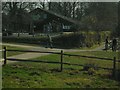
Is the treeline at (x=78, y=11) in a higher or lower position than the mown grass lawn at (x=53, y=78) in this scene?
higher

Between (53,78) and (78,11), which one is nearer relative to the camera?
(53,78)

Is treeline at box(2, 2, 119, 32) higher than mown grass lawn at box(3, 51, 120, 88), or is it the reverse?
treeline at box(2, 2, 119, 32)

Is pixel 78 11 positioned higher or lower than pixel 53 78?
higher

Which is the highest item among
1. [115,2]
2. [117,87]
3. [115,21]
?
[115,2]

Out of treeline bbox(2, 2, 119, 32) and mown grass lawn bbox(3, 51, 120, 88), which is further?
treeline bbox(2, 2, 119, 32)

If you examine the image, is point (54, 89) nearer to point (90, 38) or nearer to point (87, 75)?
point (87, 75)

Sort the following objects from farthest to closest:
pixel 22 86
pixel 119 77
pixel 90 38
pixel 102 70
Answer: pixel 90 38 < pixel 102 70 < pixel 119 77 < pixel 22 86

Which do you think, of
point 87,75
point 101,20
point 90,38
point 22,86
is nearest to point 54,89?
point 22,86

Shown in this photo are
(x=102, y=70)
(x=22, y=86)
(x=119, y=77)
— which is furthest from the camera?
(x=102, y=70)

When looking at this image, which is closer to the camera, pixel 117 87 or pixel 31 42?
pixel 117 87

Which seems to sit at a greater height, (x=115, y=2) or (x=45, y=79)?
(x=115, y=2)

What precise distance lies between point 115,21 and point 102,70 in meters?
49.6

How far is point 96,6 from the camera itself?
72.2 m

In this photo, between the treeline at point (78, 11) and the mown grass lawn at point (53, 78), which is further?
the treeline at point (78, 11)
